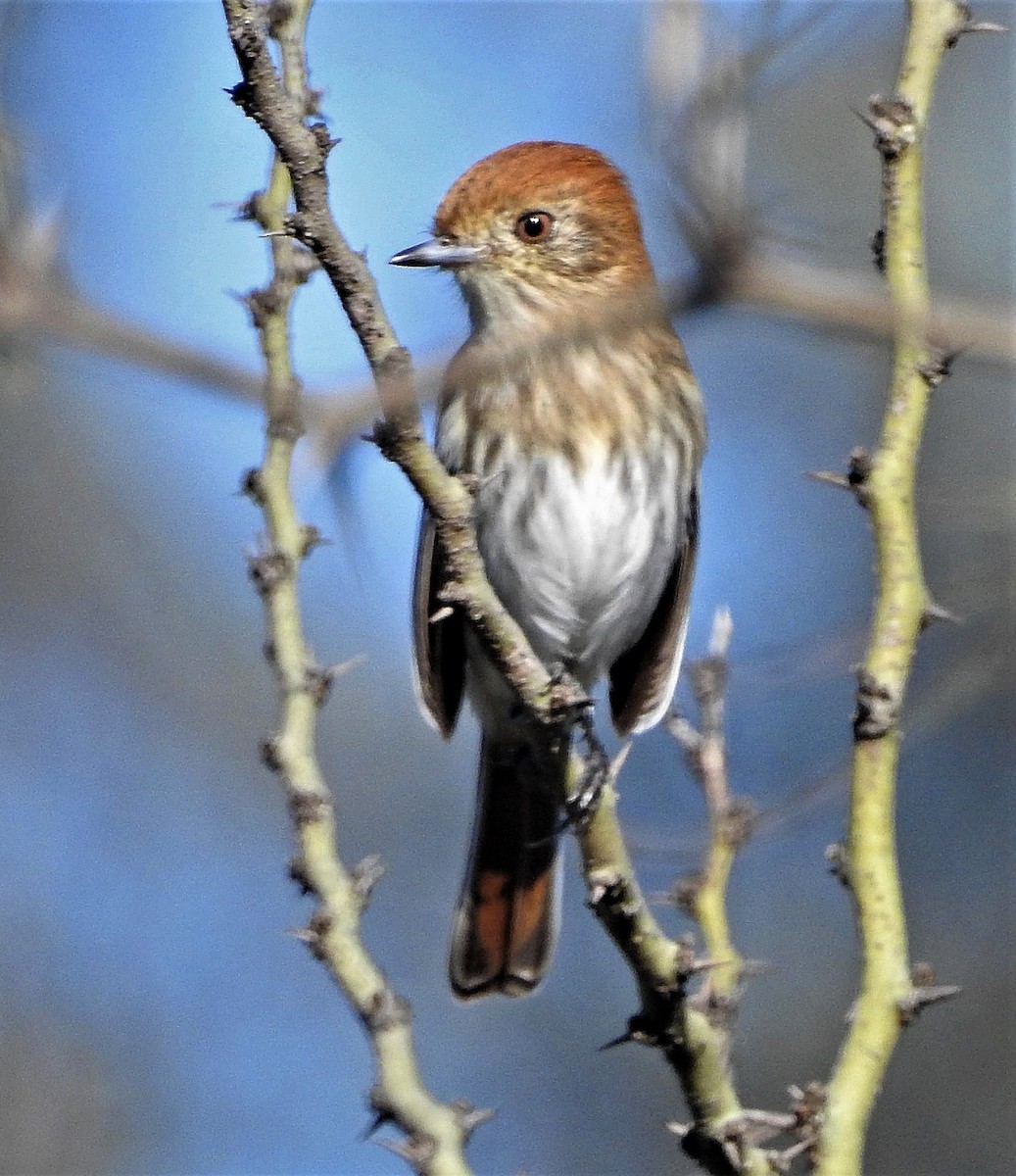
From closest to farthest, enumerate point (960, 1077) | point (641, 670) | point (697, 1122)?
point (697, 1122) → point (641, 670) → point (960, 1077)

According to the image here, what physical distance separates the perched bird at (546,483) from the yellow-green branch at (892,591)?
1438 millimetres

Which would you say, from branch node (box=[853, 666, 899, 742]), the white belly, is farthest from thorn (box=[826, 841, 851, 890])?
the white belly

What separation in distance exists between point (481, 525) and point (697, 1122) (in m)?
2.07

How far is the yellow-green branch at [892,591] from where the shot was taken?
2.64 metres

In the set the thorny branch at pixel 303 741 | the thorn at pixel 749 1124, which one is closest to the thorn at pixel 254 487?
the thorny branch at pixel 303 741

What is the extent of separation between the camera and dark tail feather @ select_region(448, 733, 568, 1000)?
4.63 m

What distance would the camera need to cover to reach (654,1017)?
272cm

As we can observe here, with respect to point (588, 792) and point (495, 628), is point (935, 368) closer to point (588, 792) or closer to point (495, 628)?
point (495, 628)

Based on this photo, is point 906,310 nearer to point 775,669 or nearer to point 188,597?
point 775,669

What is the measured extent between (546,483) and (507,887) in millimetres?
1204

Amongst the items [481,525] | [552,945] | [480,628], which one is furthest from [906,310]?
[552,945]

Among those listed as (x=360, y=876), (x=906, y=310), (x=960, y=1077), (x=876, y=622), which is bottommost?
(x=960, y=1077)

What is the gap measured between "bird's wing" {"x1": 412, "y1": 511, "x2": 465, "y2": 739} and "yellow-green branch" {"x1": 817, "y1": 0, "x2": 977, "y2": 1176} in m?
1.53

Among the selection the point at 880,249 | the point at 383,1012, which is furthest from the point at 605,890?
the point at 880,249
